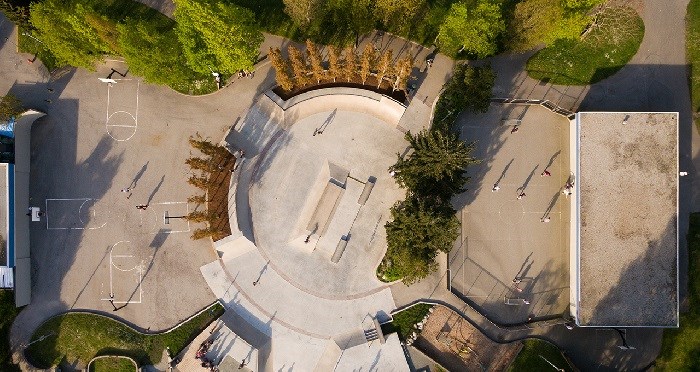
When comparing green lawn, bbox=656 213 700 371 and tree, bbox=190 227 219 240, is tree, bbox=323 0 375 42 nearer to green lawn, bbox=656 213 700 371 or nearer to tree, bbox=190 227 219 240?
tree, bbox=190 227 219 240

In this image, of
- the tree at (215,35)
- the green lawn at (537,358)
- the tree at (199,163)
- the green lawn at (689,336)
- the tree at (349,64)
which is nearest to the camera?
the tree at (215,35)

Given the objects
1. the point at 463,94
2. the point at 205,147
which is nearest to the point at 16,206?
the point at 205,147

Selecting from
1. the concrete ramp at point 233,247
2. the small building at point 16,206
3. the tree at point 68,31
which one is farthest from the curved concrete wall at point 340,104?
the small building at point 16,206

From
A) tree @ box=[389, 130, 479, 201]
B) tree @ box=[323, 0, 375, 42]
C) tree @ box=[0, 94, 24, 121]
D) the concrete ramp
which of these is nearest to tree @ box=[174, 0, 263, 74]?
tree @ box=[323, 0, 375, 42]

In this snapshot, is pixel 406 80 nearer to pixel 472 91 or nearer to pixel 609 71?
pixel 472 91

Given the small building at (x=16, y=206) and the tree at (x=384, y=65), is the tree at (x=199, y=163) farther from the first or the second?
the tree at (x=384, y=65)

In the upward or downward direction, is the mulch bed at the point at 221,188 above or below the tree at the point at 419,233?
below

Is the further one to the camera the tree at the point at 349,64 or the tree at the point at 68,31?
the tree at the point at 349,64
